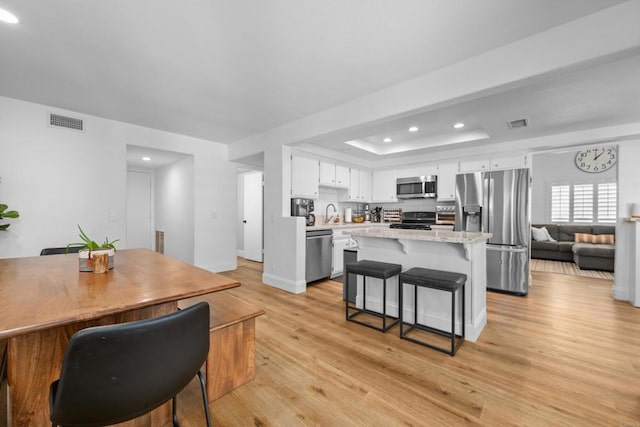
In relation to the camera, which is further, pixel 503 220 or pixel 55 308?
pixel 503 220


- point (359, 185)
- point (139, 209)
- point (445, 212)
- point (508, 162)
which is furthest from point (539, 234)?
point (139, 209)

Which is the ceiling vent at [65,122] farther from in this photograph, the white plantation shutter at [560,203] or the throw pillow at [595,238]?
A: the white plantation shutter at [560,203]

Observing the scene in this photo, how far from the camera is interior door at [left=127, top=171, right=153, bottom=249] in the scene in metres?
5.92

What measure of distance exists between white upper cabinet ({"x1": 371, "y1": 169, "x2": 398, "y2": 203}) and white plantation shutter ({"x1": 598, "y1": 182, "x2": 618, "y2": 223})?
5.16m

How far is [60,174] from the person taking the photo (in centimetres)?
335

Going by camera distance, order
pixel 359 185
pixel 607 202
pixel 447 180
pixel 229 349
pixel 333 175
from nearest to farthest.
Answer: pixel 229 349
pixel 447 180
pixel 333 175
pixel 359 185
pixel 607 202

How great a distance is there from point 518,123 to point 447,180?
1.65 m

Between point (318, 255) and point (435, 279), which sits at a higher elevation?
point (435, 279)

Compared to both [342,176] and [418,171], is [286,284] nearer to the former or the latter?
[342,176]

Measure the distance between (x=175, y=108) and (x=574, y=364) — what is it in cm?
469

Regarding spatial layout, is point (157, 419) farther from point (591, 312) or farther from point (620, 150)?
point (620, 150)

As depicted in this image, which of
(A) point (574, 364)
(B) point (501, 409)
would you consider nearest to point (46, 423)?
(B) point (501, 409)

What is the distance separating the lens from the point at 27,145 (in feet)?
10.3

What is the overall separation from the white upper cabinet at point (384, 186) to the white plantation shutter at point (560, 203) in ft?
15.2
